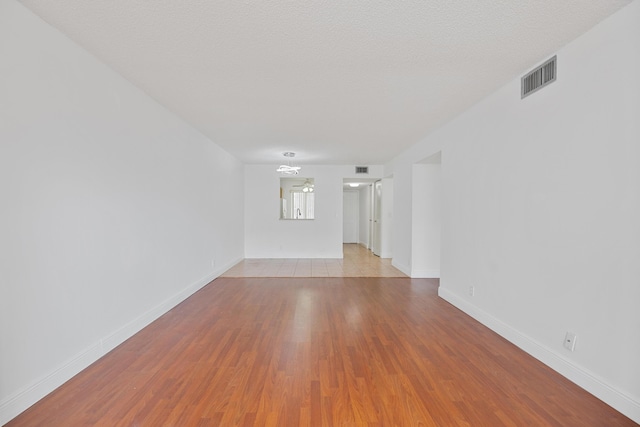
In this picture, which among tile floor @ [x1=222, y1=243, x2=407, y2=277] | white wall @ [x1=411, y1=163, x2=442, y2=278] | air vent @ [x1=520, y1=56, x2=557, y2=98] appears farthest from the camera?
tile floor @ [x1=222, y1=243, x2=407, y2=277]

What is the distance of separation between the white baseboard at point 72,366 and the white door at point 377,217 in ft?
18.6

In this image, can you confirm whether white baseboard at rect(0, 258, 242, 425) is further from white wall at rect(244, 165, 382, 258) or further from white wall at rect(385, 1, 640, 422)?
white wall at rect(244, 165, 382, 258)

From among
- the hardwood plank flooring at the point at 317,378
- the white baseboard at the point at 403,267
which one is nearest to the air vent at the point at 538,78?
the hardwood plank flooring at the point at 317,378

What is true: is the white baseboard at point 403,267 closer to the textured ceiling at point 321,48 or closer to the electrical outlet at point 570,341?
the textured ceiling at point 321,48

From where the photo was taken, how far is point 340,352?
2.48 m

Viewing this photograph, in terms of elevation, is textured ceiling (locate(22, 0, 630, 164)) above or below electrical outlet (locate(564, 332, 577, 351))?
above

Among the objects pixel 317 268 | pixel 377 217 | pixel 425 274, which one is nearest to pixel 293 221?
pixel 317 268

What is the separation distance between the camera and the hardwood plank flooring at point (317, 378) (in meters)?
1.70

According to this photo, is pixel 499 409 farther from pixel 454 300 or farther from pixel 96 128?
pixel 96 128

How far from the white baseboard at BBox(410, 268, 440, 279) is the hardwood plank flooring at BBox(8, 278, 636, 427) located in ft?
6.20

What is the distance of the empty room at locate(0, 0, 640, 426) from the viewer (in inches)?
68.3

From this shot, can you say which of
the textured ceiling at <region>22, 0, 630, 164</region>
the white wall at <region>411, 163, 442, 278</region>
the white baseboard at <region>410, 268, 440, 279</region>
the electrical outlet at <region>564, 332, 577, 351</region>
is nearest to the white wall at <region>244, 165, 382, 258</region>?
the white wall at <region>411, 163, 442, 278</region>

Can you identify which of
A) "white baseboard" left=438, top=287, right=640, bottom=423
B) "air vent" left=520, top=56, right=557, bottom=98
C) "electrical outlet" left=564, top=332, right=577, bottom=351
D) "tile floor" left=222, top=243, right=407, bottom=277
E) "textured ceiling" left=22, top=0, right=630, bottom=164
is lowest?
"tile floor" left=222, top=243, right=407, bottom=277

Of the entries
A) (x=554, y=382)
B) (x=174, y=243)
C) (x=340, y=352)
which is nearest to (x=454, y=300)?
(x=554, y=382)
